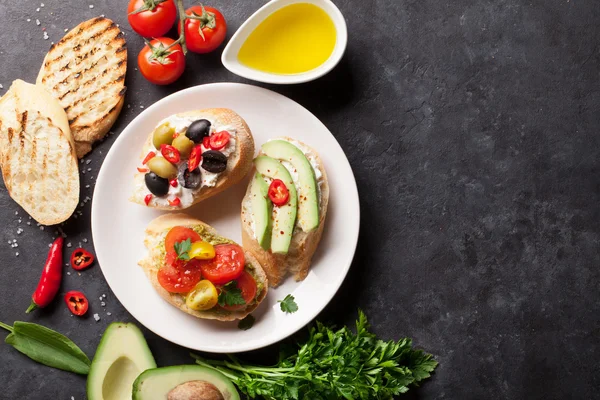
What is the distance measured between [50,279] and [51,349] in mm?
407

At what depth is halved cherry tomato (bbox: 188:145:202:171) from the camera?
296 centimetres

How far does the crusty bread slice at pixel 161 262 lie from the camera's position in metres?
3.10

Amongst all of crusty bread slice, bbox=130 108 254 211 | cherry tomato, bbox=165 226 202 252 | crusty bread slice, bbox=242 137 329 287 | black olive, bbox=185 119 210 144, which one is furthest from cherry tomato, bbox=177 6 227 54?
cherry tomato, bbox=165 226 202 252

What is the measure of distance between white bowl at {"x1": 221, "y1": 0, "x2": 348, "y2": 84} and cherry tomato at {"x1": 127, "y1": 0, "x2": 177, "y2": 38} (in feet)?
1.39

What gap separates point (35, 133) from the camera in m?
3.21

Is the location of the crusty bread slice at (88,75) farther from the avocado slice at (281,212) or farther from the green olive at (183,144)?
the avocado slice at (281,212)

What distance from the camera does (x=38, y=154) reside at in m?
3.22

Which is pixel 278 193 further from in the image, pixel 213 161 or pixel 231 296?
pixel 231 296

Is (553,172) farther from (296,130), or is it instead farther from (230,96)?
(230,96)

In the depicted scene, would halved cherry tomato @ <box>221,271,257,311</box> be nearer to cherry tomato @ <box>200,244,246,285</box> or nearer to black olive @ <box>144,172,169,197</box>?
A: cherry tomato @ <box>200,244,246,285</box>

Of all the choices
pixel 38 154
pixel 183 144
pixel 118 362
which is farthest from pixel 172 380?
pixel 38 154

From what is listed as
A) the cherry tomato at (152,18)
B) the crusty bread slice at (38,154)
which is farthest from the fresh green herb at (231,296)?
the cherry tomato at (152,18)

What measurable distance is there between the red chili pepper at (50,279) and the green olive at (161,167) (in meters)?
0.85


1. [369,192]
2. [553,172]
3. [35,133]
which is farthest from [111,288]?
[553,172]
